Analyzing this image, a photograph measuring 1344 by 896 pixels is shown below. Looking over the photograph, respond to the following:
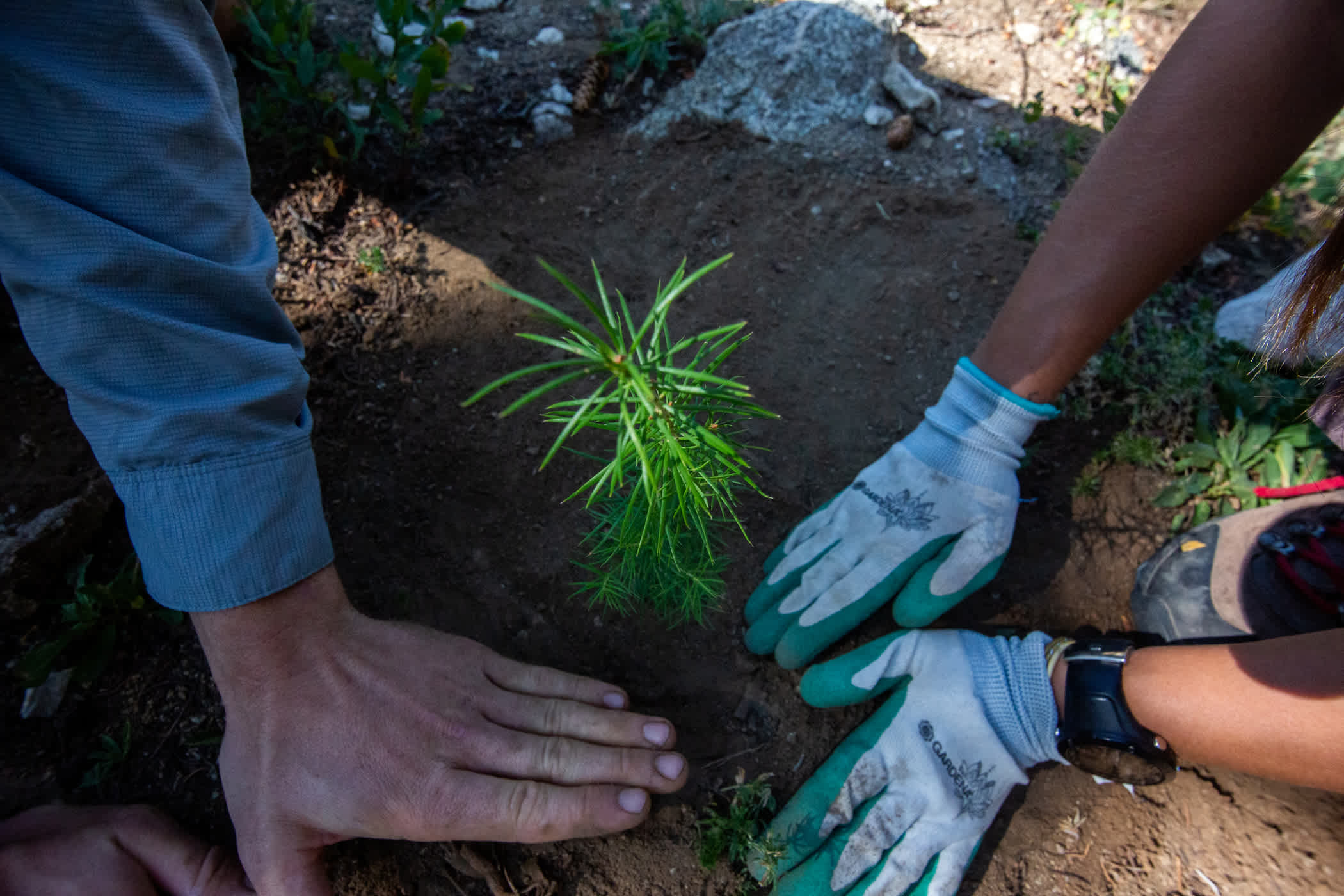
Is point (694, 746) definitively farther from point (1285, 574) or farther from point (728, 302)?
point (1285, 574)

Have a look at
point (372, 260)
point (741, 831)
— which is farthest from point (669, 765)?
point (372, 260)

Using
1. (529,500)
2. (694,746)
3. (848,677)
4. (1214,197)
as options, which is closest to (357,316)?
(529,500)

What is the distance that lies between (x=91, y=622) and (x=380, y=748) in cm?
94

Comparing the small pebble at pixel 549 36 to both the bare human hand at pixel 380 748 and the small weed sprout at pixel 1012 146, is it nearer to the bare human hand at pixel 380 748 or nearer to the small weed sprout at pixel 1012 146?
the small weed sprout at pixel 1012 146

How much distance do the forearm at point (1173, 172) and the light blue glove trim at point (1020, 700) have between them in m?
0.75

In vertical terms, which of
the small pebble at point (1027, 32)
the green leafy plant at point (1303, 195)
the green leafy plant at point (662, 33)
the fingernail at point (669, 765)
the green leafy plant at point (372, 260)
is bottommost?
the fingernail at point (669, 765)

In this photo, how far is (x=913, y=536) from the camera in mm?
2018

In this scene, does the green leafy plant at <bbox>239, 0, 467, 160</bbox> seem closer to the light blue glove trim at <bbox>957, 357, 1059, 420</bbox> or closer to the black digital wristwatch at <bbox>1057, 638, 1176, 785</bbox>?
the light blue glove trim at <bbox>957, 357, 1059, 420</bbox>

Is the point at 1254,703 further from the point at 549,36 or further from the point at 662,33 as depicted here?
the point at 549,36

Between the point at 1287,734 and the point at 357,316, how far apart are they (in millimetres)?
2778

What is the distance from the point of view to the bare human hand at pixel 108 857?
1.58 metres

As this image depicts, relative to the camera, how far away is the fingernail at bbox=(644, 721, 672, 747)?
1740 mm

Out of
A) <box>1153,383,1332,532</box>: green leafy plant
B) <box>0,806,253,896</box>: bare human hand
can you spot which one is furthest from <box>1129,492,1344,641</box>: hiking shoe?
<box>0,806,253,896</box>: bare human hand

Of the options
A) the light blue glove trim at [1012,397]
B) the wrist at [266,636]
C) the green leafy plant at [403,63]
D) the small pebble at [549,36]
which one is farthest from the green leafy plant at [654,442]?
the small pebble at [549,36]
